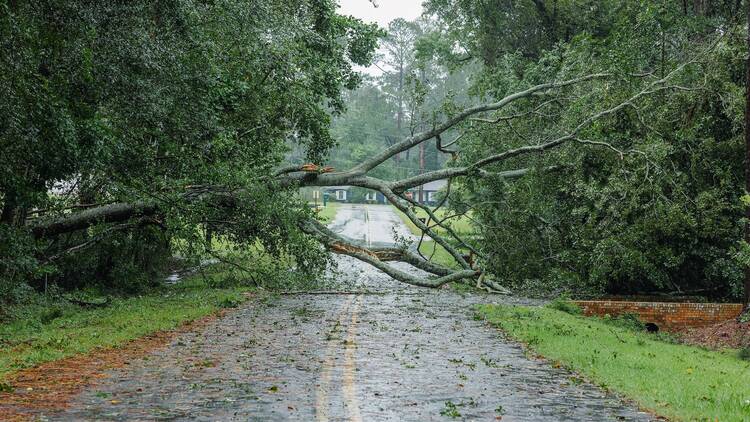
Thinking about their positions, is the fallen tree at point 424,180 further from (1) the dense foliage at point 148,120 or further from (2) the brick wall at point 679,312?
(2) the brick wall at point 679,312

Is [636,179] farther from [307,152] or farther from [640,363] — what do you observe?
[640,363]

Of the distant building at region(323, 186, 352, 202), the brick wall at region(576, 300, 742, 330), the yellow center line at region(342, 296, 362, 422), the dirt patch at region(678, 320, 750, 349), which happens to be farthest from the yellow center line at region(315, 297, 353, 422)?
the distant building at region(323, 186, 352, 202)

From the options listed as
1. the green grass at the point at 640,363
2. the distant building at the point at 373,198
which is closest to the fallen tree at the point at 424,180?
the green grass at the point at 640,363

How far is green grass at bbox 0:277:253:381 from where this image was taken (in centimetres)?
1124

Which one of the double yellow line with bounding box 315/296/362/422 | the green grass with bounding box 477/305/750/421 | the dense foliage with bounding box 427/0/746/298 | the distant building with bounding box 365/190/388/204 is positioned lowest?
the green grass with bounding box 477/305/750/421

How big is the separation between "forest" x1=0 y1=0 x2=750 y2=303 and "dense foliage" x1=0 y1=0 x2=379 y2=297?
4 centimetres

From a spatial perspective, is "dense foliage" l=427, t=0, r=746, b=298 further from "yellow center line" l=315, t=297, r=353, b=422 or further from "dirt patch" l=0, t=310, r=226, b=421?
"dirt patch" l=0, t=310, r=226, b=421

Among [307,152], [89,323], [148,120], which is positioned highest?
[307,152]

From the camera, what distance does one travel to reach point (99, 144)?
13.5 metres

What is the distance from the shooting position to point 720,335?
57.2ft

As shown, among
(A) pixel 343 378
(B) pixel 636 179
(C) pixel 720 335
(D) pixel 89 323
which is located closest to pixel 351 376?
(A) pixel 343 378

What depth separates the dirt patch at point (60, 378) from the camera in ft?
24.9

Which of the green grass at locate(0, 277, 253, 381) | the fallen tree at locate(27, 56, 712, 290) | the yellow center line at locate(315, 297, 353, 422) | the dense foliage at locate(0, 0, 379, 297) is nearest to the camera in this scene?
the yellow center line at locate(315, 297, 353, 422)

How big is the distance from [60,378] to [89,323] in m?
5.68
